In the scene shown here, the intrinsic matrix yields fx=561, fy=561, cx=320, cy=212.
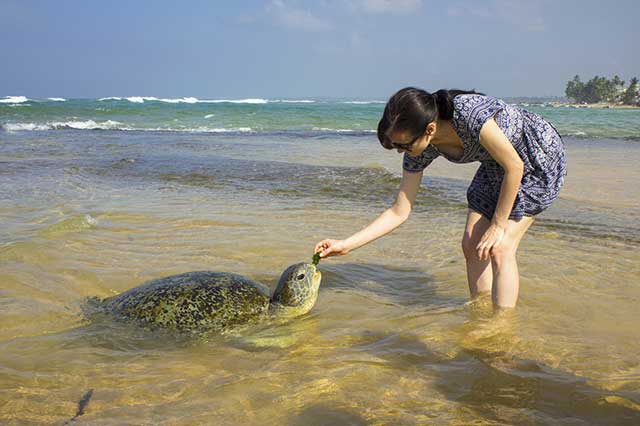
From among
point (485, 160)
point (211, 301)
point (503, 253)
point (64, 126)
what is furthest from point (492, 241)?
point (64, 126)

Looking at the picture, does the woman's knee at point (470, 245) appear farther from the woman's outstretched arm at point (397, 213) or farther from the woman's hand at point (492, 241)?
the woman's hand at point (492, 241)

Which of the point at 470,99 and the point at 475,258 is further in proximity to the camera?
the point at 475,258

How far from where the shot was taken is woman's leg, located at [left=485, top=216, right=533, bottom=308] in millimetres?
3240

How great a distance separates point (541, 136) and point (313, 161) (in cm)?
890

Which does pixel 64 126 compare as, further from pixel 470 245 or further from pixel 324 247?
pixel 470 245

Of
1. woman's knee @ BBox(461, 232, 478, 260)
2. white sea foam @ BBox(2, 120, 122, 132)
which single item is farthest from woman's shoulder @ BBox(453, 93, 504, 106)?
white sea foam @ BBox(2, 120, 122, 132)

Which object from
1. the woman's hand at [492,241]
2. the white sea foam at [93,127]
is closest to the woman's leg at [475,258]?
the woman's hand at [492,241]

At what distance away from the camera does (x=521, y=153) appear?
10.3 ft

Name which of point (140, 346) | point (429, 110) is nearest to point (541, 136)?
point (429, 110)

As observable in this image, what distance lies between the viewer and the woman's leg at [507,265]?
3240mm

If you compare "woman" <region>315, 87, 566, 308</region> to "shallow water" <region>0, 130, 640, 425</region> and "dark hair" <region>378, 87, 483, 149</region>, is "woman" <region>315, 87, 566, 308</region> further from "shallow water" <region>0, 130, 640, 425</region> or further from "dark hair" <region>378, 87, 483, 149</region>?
"shallow water" <region>0, 130, 640, 425</region>

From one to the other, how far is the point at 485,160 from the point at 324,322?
1383 mm

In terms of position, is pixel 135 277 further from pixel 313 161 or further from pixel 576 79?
pixel 576 79

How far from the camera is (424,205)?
707 centimetres
